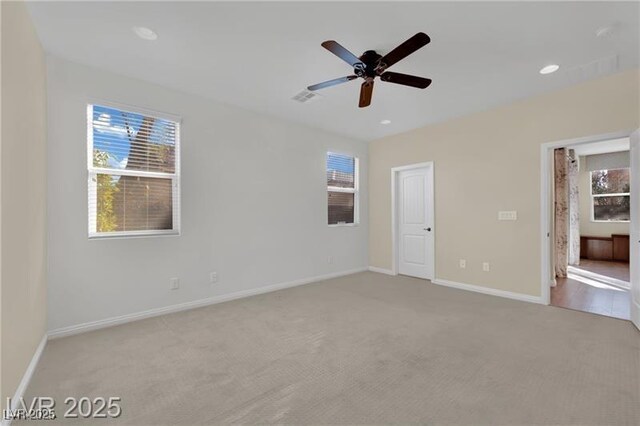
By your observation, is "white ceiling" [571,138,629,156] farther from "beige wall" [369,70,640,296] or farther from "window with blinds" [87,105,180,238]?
"window with blinds" [87,105,180,238]

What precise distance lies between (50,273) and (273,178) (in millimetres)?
2801

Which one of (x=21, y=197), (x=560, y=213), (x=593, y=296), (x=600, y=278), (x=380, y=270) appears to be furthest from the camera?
(x=380, y=270)

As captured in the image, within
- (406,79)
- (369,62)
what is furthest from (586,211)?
(369,62)

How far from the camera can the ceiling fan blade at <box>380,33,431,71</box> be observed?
208 cm

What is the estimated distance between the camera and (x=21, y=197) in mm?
2047

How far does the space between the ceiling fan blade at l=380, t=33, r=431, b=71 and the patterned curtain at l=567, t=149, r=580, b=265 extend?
6655 mm

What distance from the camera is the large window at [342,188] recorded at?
5.58m

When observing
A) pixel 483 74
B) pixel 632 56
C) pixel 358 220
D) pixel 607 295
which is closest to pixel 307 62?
pixel 483 74

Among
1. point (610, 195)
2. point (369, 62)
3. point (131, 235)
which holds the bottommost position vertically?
point (131, 235)

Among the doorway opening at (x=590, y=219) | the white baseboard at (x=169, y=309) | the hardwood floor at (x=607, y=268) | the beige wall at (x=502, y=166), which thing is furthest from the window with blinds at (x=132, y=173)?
the hardwood floor at (x=607, y=268)

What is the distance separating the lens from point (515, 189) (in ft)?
13.4

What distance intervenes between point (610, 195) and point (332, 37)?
869 cm

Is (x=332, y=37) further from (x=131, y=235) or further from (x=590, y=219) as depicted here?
(x=590, y=219)

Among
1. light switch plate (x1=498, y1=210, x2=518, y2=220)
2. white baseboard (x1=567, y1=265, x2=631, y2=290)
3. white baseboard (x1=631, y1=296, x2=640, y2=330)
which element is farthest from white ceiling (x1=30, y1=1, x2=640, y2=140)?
white baseboard (x1=567, y1=265, x2=631, y2=290)
